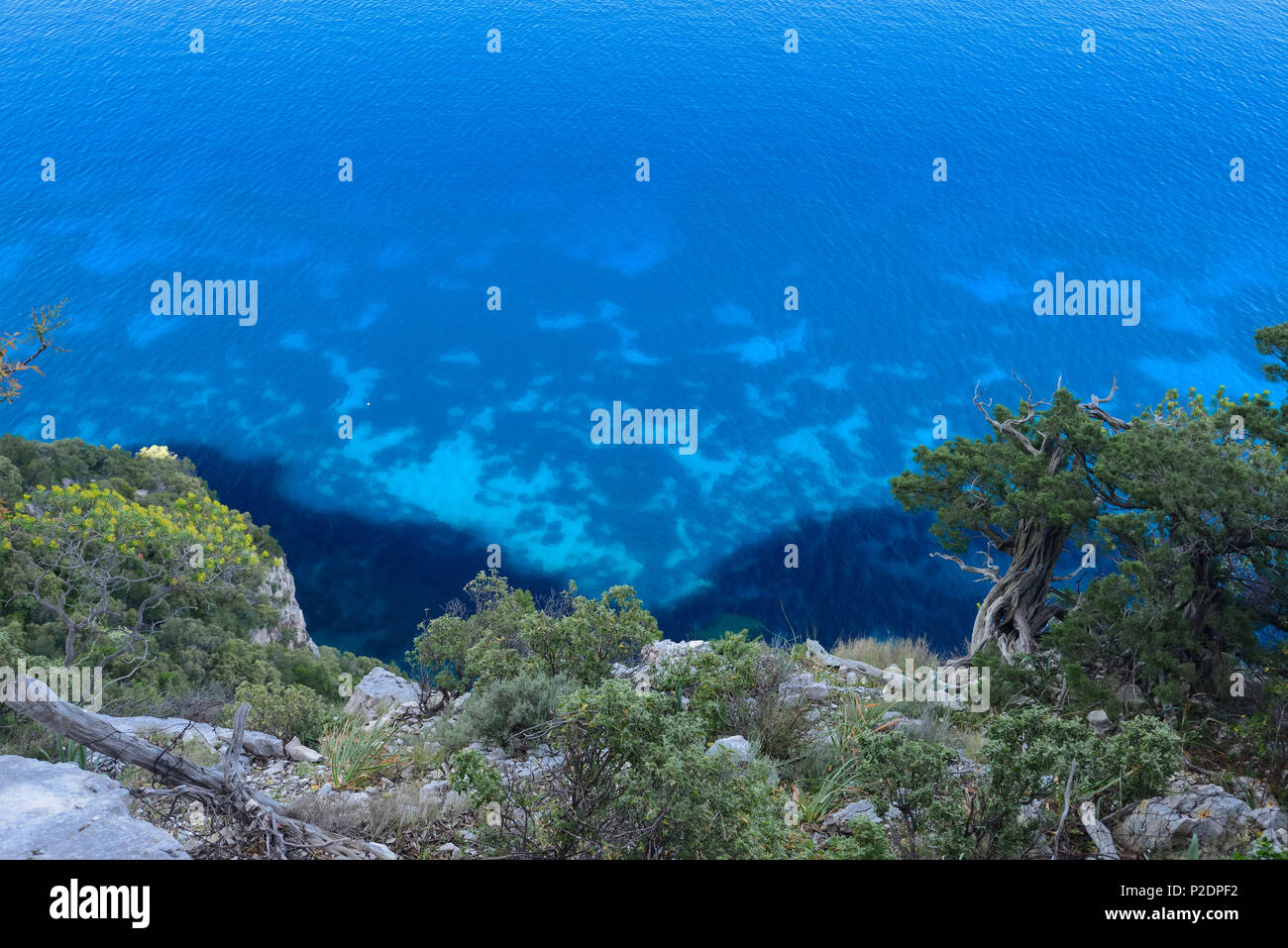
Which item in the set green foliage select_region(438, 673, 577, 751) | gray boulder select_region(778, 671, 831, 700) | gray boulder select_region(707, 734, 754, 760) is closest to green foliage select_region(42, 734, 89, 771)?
green foliage select_region(438, 673, 577, 751)

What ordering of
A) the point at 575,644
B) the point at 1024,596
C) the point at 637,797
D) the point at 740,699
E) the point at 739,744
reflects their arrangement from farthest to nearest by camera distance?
1. the point at 1024,596
2. the point at 575,644
3. the point at 740,699
4. the point at 739,744
5. the point at 637,797

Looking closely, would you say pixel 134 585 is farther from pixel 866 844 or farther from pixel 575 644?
pixel 866 844

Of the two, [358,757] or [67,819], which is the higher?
[67,819]

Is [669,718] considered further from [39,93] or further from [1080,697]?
[39,93]

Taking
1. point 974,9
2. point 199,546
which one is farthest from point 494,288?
point 974,9

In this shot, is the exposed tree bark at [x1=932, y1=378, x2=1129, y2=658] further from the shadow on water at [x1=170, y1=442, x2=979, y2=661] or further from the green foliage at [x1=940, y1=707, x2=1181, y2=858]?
the shadow on water at [x1=170, y1=442, x2=979, y2=661]

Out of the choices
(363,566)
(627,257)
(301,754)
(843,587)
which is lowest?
(843,587)

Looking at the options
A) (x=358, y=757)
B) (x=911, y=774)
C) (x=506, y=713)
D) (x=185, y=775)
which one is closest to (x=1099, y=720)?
(x=911, y=774)
